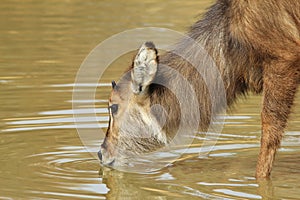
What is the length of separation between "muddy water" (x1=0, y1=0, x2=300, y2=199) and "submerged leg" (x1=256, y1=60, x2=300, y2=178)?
0.23 meters

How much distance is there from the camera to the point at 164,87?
924 cm

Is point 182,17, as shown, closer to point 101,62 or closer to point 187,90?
point 101,62

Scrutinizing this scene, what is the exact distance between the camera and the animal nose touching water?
8883 mm

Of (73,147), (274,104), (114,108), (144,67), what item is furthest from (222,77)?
(73,147)

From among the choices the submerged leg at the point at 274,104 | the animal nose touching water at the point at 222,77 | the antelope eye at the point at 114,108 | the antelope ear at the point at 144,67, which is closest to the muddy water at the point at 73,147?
the submerged leg at the point at 274,104

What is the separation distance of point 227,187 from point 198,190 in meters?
0.29

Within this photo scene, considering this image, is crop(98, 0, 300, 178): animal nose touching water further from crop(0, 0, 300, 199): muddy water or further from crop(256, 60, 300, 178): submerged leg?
crop(0, 0, 300, 199): muddy water

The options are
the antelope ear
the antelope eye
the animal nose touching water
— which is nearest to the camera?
the antelope ear

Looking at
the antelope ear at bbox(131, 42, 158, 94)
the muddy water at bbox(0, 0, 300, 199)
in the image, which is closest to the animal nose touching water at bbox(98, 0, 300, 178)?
the antelope ear at bbox(131, 42, 158, 94)

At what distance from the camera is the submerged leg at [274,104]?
8.91 m

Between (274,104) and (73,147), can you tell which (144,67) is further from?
(73,147)

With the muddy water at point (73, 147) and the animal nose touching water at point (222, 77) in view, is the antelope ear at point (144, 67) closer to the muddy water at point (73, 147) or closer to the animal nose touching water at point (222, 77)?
the animal nose touching water at point (222, 77)

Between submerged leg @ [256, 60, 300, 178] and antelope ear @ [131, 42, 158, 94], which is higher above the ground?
antelope ear @ [131, 42, 158, 94]

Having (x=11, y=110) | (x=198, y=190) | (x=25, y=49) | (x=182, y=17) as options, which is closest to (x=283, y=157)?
(x=198, y=190)
